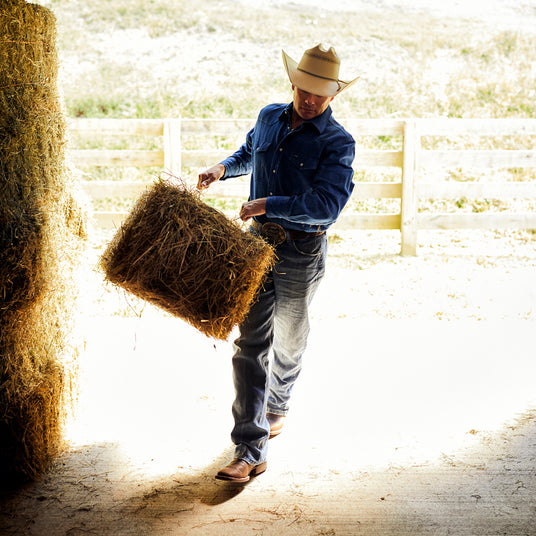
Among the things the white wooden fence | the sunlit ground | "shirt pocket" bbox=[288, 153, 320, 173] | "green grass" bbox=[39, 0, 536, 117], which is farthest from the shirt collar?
"green grass" bbox=[39, 0, 536, 117]

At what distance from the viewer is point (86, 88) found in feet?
36.7

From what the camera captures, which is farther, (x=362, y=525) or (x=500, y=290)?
(x=500, y=290)

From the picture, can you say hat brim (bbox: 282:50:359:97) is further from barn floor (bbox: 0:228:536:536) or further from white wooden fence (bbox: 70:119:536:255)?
white wooden fence (bbox: 70:119:536:255)

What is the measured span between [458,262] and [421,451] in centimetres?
349

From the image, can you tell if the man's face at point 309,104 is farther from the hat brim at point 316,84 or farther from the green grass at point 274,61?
the green grass at point 274,61

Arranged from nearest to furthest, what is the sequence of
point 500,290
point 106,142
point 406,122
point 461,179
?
point 500,290 < point 406,122 < point 461,179 < point 106,142

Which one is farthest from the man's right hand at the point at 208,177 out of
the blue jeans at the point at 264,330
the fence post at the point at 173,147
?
the fence post at the point at 173,147


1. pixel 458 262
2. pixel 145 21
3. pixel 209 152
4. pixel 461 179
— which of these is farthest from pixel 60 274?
pixel 145 21

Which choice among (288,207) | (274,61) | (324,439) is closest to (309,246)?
(288,207)

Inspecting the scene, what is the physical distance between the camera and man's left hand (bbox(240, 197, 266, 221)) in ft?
7.01

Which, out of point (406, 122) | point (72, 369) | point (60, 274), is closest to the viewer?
point (60, 274)

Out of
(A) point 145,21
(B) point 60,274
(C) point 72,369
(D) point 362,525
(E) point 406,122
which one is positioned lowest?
(D) point 362,525

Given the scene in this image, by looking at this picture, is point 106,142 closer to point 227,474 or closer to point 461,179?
point 461,179

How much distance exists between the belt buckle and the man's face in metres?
0.42
